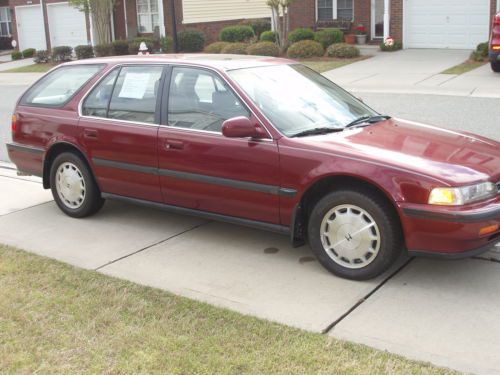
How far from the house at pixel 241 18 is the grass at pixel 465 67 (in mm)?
3081

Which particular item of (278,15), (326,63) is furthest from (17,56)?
(326,63)

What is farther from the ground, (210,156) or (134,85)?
(134,85)

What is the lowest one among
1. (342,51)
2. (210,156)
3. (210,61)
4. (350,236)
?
(350,236)

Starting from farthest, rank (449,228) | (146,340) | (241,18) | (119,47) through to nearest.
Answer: (241,18) < (119,47) < (449,228) < (146,340)

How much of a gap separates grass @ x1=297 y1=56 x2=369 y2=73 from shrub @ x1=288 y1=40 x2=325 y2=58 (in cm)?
32

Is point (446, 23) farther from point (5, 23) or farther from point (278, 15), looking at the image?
point (5, 23)

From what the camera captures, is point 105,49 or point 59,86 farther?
point 105,49

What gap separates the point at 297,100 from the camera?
516 centimetres

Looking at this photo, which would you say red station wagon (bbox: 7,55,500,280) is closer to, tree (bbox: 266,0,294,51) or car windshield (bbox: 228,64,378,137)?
car windshield (bbox: 228,64,378,137)

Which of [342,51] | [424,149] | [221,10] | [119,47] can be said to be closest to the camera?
[424,149]

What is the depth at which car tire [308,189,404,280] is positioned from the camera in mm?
4328

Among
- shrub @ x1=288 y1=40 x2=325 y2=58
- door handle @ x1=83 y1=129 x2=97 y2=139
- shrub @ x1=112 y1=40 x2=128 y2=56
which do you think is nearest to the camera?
door handle @ x1=83 y1=129 x2=97 y2=139

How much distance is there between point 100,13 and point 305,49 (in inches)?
445

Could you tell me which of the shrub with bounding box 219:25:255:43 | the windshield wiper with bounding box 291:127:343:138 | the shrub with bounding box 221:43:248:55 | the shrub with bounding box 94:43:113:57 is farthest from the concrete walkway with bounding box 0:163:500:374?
the shrub with bounding box 94:43:113:57
